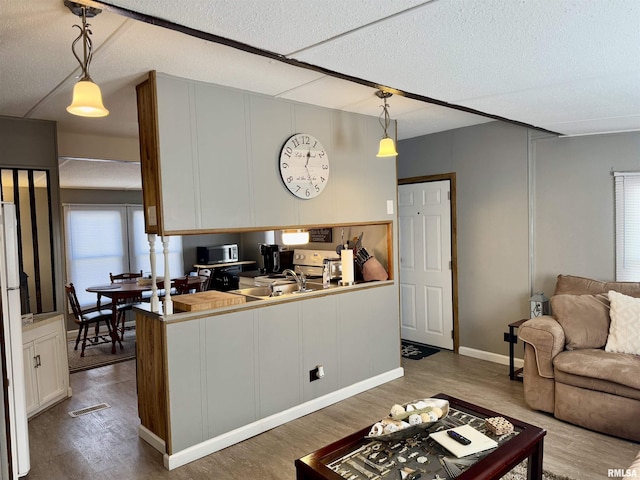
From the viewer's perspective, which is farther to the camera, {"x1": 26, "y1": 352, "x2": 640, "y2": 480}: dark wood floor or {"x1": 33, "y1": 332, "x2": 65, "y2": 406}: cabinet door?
{"x1": 33, "y1": 332, "x2": 65, "y2": 406}: cabinet door

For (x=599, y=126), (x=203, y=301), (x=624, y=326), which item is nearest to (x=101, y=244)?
(x=203, y=301)

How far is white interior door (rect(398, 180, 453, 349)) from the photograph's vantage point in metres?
5.07

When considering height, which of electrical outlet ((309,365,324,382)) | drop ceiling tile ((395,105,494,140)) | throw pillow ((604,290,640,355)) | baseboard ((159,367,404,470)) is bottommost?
baseboard ((159,367,404,470))

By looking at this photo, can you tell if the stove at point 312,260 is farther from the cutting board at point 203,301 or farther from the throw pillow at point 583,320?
the throw pillow at point 583,320

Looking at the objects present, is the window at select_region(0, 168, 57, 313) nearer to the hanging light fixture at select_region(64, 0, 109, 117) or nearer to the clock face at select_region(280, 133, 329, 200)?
the clock face at select_region(280, 133, 329, 200)

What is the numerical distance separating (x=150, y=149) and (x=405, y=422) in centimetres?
226

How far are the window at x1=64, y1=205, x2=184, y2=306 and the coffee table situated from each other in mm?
5924

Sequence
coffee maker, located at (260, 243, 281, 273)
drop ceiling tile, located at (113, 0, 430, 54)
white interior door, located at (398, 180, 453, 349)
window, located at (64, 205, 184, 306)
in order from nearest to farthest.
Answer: drop ceiling tile, located at (113, 0, 430, 54) → white interior door, located at (398, 180, 453, 349) → coffee maker, located at (260, 243, 281, 273) → window, located at (64, 205, 184, 306)

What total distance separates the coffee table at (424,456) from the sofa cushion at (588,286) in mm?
2045

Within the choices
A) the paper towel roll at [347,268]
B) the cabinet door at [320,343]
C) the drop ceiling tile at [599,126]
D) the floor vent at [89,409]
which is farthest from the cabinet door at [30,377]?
the drop ceiling tile at [599,126]

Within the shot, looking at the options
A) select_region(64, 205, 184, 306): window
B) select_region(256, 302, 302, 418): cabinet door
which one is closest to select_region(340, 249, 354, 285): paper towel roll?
select_region(256, 302, 302, 418): cabinet door

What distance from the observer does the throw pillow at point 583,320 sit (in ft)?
11.0

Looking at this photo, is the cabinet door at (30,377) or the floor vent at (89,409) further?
the floor vent at (89,409)

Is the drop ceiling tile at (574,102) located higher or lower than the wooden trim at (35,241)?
higher
